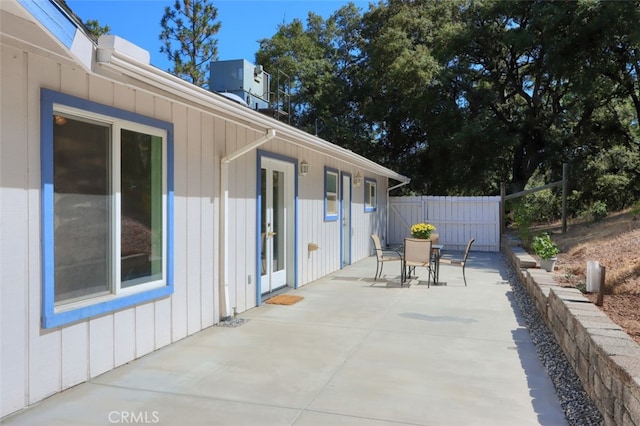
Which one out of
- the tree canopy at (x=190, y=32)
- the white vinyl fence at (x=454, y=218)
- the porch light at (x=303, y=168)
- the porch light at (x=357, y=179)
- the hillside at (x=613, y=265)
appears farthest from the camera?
the tree canopy at (x=190, y=32)

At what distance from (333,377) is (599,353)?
1.85 m

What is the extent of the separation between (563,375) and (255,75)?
8.83 m

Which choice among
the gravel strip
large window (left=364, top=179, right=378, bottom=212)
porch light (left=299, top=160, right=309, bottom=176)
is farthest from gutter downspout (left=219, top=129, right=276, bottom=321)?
large window (left=364, top=179, right=378, bottom=212)

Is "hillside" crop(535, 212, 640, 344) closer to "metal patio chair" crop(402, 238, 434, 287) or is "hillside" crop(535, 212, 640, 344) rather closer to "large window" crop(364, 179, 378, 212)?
"metal patio chair" crop(402, 238, 434, 287)

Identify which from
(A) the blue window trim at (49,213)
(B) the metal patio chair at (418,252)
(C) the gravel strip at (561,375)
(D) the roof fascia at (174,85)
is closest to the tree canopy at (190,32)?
(B) the metal patio chair at (418,252)

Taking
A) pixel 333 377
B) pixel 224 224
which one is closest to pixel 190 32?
pixel 224 224

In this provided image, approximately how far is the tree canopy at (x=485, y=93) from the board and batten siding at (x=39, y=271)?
13347mm

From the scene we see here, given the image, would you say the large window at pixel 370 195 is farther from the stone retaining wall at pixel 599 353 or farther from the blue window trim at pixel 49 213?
the blue window trim at pixel 49 213

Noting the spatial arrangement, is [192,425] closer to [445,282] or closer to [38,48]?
[38,48]

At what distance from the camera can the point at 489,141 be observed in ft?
52.6

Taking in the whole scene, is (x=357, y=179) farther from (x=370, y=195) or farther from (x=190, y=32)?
(x=190, y=32)

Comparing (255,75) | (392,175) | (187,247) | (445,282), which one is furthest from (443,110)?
(187,247)

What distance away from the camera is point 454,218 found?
47.1 ft

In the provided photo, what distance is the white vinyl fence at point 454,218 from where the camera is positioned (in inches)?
552
